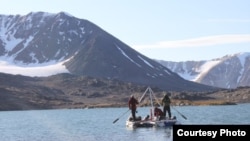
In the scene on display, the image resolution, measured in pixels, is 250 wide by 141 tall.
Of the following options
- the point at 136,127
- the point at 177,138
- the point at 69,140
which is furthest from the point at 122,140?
the point at 177,138

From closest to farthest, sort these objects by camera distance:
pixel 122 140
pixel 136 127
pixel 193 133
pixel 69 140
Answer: pixel 193 133 < pixel 122 140 < pixel 69 140 < pixel 136 127

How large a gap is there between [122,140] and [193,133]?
27916 millimetres

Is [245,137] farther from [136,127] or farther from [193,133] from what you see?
[136,127]

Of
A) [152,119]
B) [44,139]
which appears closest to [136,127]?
[152,119]

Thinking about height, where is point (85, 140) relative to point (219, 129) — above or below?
below

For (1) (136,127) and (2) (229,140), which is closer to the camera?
(2) (229,140)

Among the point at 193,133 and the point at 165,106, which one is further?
the point at 165,106

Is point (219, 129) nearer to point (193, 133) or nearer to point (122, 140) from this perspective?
point (193, 133)

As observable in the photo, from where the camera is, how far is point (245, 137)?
36.3ft

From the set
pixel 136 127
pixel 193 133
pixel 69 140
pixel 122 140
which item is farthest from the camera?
pixel 136 127

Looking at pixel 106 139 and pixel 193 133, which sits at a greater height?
pixel 193 133

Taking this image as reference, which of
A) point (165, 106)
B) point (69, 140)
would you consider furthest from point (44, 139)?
point (165, 106)

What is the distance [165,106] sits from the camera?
56.8 meters

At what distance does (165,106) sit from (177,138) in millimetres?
45862
